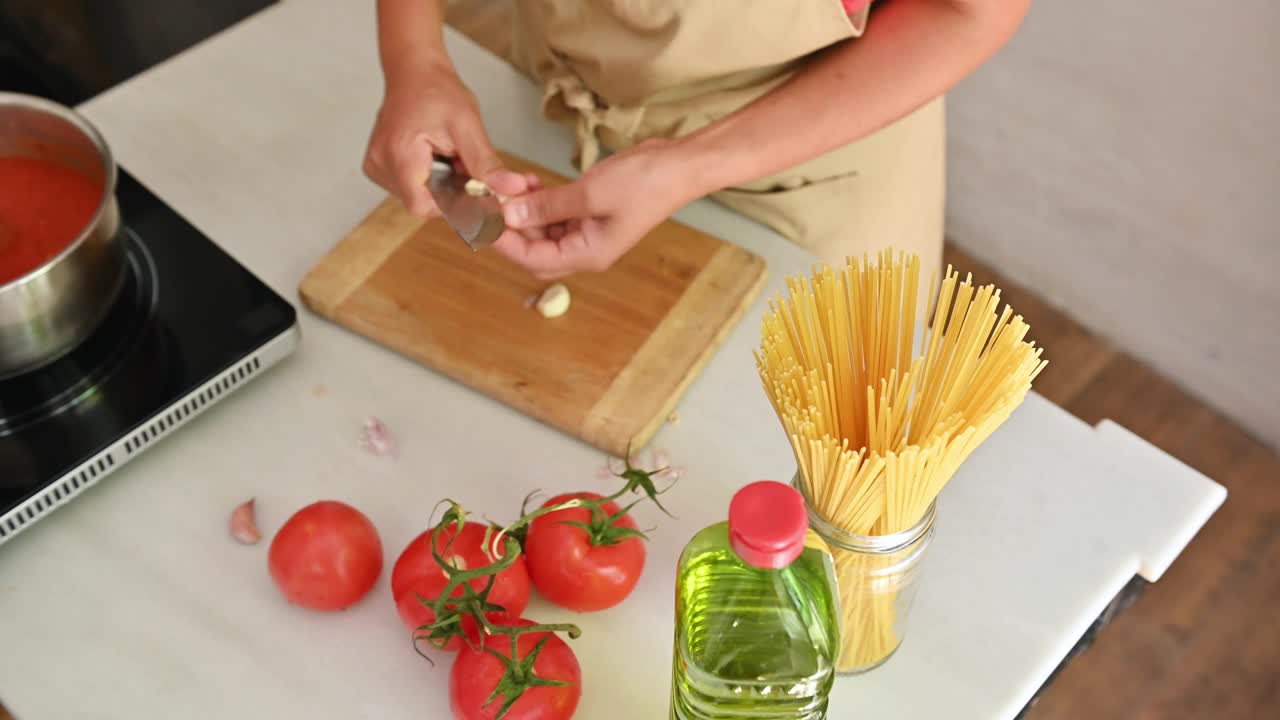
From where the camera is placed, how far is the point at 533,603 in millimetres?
845

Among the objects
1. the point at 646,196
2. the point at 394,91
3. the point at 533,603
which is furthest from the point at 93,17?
the point at 533,603

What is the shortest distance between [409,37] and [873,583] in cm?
69

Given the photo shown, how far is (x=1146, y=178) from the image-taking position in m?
1.81

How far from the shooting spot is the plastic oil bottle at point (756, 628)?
2.11 ft

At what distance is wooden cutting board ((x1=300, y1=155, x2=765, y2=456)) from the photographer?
96 cm

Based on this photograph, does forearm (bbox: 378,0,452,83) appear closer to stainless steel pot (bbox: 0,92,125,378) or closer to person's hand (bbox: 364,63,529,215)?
person's hand (bbox: 364,63,529,215)

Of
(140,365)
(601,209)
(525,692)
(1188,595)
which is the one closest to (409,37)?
(601,209)

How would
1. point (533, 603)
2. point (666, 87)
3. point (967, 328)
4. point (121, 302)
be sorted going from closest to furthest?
point (967, 328) < point (533, 603) < point (121, 302) < point (666, 87)

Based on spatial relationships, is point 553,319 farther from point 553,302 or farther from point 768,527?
point 768,527

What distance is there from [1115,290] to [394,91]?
1.38m

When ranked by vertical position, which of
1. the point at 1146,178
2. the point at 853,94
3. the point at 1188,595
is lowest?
the point at 1188,595

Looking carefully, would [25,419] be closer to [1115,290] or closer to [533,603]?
[533,603]

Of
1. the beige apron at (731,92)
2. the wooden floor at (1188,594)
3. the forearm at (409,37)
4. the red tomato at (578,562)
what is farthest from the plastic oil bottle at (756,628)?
the wooden floor at (1188,594)

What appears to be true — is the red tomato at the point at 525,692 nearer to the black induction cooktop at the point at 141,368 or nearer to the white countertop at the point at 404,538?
the white countertop at the point at 404,538
